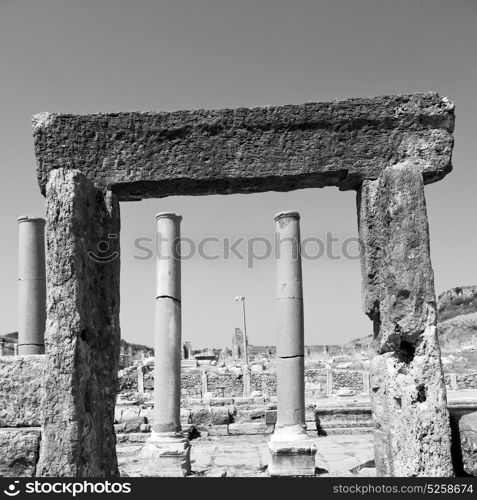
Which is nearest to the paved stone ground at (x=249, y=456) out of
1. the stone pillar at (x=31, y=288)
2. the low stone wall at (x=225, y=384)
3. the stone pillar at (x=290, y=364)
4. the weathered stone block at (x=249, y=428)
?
the weathered stone block at (x=249, y=428)

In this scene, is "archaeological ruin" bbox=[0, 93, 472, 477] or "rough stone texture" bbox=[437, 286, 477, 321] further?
"rough stone texture" bbox=[437, 286, 477, 321]

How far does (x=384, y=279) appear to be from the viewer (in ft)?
18.4

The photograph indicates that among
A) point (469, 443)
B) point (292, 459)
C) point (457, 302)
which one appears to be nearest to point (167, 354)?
point (292, 459)

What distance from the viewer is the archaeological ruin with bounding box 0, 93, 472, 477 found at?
17.1ft

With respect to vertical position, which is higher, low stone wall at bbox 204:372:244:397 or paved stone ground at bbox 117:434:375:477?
low stone wall at bbox 204:372:244:397

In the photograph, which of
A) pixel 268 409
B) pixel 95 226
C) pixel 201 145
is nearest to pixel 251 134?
pixel 201 145

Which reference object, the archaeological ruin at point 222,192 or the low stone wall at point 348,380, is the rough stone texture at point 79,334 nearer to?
the archaeological ruin at point 222,192

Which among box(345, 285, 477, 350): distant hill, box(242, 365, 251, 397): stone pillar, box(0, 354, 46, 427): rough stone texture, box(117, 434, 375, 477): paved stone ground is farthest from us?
box(345, 285, 477, 350): distant hill

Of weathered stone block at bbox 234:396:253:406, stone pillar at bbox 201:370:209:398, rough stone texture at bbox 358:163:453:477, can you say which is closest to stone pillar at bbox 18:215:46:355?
rough stone texture at bbox 358:163:453:477

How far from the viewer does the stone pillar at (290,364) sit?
10523 millimetres

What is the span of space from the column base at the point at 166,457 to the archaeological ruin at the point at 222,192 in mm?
5313

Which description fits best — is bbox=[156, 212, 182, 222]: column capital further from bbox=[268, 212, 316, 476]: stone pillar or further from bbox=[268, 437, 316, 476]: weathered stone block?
bbox=[268, 437, 316, 476]: weathered stone block
